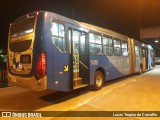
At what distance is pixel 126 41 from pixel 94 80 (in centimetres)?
553

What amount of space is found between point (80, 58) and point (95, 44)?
117 cm

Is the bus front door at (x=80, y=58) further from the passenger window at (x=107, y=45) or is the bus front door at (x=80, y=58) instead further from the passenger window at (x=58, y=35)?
the passenger window at (x=107, y=45)

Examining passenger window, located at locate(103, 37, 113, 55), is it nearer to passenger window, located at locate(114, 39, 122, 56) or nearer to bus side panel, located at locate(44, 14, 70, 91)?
passenger window, located at locate(114, 39, 122, 56)

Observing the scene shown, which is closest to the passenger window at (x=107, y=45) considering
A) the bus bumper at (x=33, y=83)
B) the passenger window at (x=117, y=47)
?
the passenger window at (x=117, y=47)

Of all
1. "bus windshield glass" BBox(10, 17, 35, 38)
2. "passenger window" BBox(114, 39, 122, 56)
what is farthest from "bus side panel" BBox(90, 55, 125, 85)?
"bus windshield glass" BBox(10, 17, 35, 38)

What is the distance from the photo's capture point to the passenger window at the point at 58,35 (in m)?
7.10

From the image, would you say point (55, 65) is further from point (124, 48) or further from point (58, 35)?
point (124, 48)

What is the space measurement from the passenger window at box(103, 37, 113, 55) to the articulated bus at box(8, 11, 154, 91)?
5 centimetres

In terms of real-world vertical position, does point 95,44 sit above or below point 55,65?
above


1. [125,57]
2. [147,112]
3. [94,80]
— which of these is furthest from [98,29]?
[147,112]

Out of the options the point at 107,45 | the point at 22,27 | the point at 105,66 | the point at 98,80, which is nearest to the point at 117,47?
the point at 107,45

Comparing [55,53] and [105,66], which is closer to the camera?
[55,53]

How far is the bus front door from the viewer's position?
862 cm

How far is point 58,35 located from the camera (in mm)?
7312
